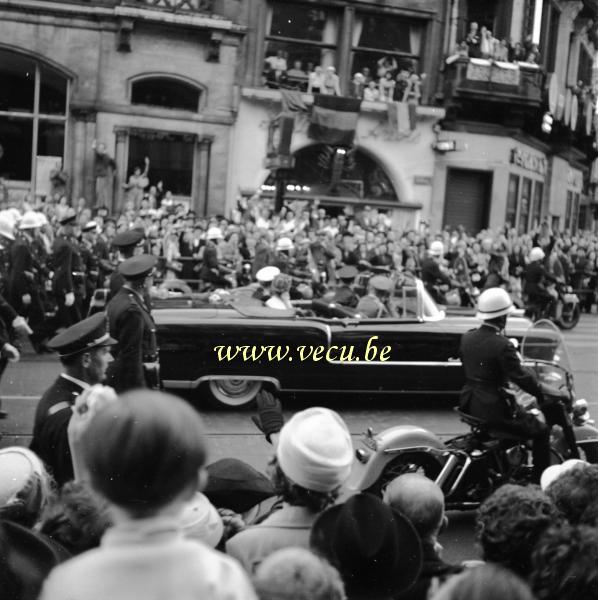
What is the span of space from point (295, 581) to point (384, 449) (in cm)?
413

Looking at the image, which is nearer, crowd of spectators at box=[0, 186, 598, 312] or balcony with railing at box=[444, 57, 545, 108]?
crowd of spectators at box=[0, 186, 598, 312]

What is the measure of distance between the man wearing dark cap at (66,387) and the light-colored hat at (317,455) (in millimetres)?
1541

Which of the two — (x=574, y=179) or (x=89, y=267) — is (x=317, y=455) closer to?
(x=89, y=267)

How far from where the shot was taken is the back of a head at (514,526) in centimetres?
320

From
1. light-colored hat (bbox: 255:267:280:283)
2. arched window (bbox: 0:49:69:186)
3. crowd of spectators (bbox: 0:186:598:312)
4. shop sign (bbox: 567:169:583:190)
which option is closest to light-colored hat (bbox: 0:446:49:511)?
light-colored hat (bbox: 255:267:280:283)

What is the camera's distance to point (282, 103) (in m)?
26.4

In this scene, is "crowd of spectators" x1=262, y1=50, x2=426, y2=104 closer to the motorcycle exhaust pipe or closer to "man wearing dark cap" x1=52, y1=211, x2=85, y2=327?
"man wearing dark cap" x1=52, y1=211, x2=85, y2=327

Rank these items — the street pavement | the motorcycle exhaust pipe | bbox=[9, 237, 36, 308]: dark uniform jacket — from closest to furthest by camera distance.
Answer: the motorcycle exhaust pipe < the street pavement < bbox=[9, 237, 36, 308]: dark uniform jacket

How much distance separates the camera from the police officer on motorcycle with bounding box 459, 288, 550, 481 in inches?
256

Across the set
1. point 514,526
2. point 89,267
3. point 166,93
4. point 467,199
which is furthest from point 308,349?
point 467,199

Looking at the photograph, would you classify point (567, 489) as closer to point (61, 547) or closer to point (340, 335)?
point (61, 547)

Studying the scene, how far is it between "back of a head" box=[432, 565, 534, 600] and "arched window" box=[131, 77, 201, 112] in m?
24.2

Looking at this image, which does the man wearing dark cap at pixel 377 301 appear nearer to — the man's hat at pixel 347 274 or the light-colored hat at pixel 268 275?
the light-colored hat at pixel 268 275

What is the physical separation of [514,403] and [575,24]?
33.0 meters
